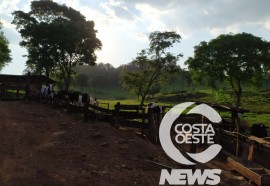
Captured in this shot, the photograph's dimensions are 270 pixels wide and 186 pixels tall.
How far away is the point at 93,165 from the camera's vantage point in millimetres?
12359

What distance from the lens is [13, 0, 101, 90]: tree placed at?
41.6m

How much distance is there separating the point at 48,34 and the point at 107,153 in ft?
102

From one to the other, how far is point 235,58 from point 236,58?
0.13 meters

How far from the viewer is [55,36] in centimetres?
4119

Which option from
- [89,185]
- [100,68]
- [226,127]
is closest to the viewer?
[89,185]

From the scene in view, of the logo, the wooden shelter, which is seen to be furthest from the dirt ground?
the wooden shelter

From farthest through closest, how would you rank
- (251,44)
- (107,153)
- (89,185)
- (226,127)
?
(251,44)
(226,127)
(107,153)
(89,185)

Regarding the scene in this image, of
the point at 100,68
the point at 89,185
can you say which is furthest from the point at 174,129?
the point at 100,68

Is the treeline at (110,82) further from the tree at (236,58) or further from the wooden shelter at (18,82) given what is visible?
the wooden shelter at (18,82)

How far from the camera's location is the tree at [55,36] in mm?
41594

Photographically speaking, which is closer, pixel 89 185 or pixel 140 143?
pixel 89 185

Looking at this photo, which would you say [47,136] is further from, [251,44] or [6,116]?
[251,44]

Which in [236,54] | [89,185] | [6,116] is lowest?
[89,185]

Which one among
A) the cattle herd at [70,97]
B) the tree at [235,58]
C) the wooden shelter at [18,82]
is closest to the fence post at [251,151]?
the cattle herd at [70,97]
